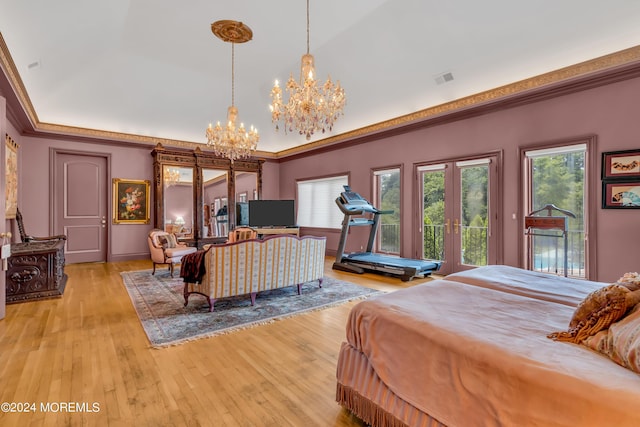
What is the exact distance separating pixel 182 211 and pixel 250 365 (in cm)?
634

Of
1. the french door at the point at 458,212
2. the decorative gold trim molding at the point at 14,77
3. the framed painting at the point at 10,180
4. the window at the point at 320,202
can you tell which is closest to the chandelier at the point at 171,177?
the decorative gold trim molding at the point at 14,77

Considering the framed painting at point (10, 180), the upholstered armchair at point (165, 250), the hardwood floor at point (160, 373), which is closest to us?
the hardwood floor at point (160, 373)

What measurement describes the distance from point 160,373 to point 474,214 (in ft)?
17.2

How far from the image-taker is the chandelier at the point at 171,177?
7.77m

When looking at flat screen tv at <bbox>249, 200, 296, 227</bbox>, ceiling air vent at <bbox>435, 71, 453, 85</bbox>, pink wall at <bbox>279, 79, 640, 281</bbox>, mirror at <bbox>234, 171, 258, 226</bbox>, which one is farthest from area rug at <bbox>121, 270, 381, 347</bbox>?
ceiling air vent at <bbox>435, 71, 453, 85</bbox>

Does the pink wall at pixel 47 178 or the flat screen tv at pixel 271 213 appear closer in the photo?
the pink wall at pixel 47 178

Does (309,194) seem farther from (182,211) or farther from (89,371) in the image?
(89,371)

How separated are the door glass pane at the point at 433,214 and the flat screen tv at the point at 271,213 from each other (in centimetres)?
365

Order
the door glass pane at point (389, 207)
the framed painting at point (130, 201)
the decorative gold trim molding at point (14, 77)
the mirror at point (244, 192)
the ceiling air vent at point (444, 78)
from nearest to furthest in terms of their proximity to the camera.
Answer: the decorative gold trim molding at point (14, 77) < the ceiling air vent at point (444, 78) < the door glass pane at point (389, 207) < the framed painting at point (130, 201) < the mirror at point (244, 192)

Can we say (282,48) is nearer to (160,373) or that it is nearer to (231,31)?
(231,31)

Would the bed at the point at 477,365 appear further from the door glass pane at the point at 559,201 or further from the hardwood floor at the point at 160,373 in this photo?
the door glass pane at the point at 559,201

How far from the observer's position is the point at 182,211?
7977 mm

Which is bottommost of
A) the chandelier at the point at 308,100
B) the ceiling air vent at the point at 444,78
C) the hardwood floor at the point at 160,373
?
the hardwood floor at the point at 160,373

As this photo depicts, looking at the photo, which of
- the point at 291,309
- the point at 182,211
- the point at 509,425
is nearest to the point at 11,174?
the point at 182,211
